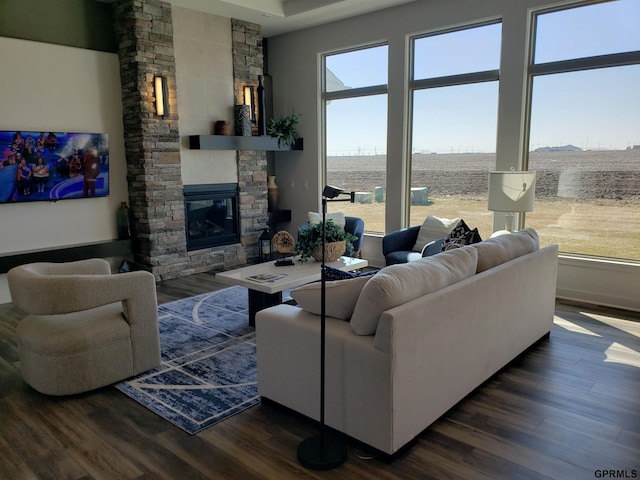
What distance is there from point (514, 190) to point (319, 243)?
1947 millimetres

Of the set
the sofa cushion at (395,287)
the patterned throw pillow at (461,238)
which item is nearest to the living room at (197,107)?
the patterned throw pillow at (461,238)

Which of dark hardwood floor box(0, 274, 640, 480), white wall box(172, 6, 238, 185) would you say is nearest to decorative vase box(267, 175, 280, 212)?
white wall box(172, 6, 238, 185)

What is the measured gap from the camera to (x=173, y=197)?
636 cm

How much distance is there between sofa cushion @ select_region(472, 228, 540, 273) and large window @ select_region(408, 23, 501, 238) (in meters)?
2.13

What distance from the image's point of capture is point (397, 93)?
258 inches

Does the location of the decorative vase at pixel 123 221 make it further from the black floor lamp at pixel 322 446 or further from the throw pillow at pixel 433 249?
the black floor lamp at pixel 322 446

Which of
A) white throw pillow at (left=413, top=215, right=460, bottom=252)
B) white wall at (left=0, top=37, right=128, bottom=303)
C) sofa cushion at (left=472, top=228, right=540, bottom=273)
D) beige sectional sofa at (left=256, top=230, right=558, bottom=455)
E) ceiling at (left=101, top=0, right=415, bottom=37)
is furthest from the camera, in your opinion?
ceiling at (left=101, top=0, right=415, bottom=37)

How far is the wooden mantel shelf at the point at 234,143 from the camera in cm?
648

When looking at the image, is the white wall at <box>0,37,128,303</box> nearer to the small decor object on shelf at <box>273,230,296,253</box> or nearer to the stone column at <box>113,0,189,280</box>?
the stone column at <box>113,0,189,280</box>

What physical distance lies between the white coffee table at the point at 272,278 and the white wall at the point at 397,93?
2.28 m

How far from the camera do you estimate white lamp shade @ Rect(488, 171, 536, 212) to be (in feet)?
15.4

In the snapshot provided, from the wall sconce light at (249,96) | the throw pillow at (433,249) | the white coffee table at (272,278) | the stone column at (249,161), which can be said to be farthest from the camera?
the wall sconce light at (249,96)

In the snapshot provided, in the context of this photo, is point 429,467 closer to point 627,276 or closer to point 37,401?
point 37,401

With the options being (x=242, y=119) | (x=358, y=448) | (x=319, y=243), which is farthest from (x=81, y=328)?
(x=242, y=119)
